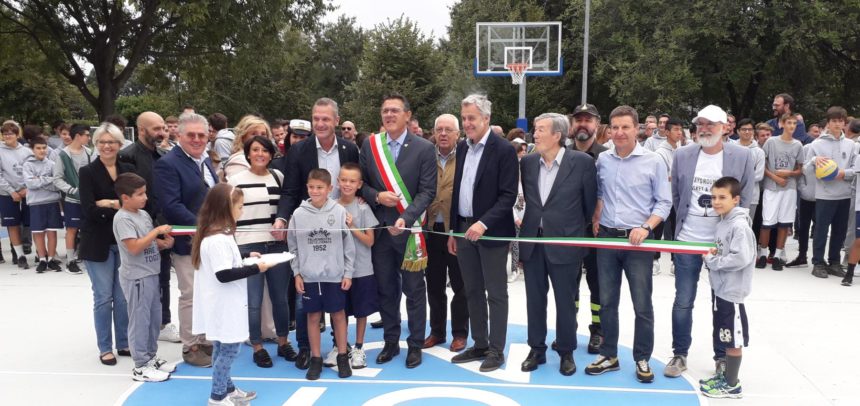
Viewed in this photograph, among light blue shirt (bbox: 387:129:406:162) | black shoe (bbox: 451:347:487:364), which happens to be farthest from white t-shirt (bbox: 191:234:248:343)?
black shoe (bbox: 451:347:487:364)

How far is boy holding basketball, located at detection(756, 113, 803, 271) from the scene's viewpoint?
8.23 metres

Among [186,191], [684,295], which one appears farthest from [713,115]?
[186,191]

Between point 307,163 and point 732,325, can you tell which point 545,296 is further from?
point 307,163

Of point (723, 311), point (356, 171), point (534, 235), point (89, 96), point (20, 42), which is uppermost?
point (20, 42)

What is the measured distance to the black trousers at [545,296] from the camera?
4738 millimetres

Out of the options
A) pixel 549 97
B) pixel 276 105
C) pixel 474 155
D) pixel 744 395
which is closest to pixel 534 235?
pixel 474 155

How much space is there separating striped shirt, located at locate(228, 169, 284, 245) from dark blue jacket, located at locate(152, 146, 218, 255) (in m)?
0.27

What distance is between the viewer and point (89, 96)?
56.6 ft

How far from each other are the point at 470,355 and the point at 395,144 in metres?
1.73

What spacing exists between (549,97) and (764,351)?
70.1ft

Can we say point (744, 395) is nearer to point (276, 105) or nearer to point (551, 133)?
point (551, 133)

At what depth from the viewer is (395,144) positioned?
199 inches

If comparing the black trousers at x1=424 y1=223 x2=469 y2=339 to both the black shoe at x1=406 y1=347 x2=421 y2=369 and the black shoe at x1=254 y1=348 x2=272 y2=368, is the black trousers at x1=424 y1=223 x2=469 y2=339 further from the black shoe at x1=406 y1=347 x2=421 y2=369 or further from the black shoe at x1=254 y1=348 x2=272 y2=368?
the black shoe at x1=254 y1=348 x2=272 y2=368

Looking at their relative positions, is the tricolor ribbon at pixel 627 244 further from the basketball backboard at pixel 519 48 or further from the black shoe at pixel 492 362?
the basketball backboard at pixel 519 48
